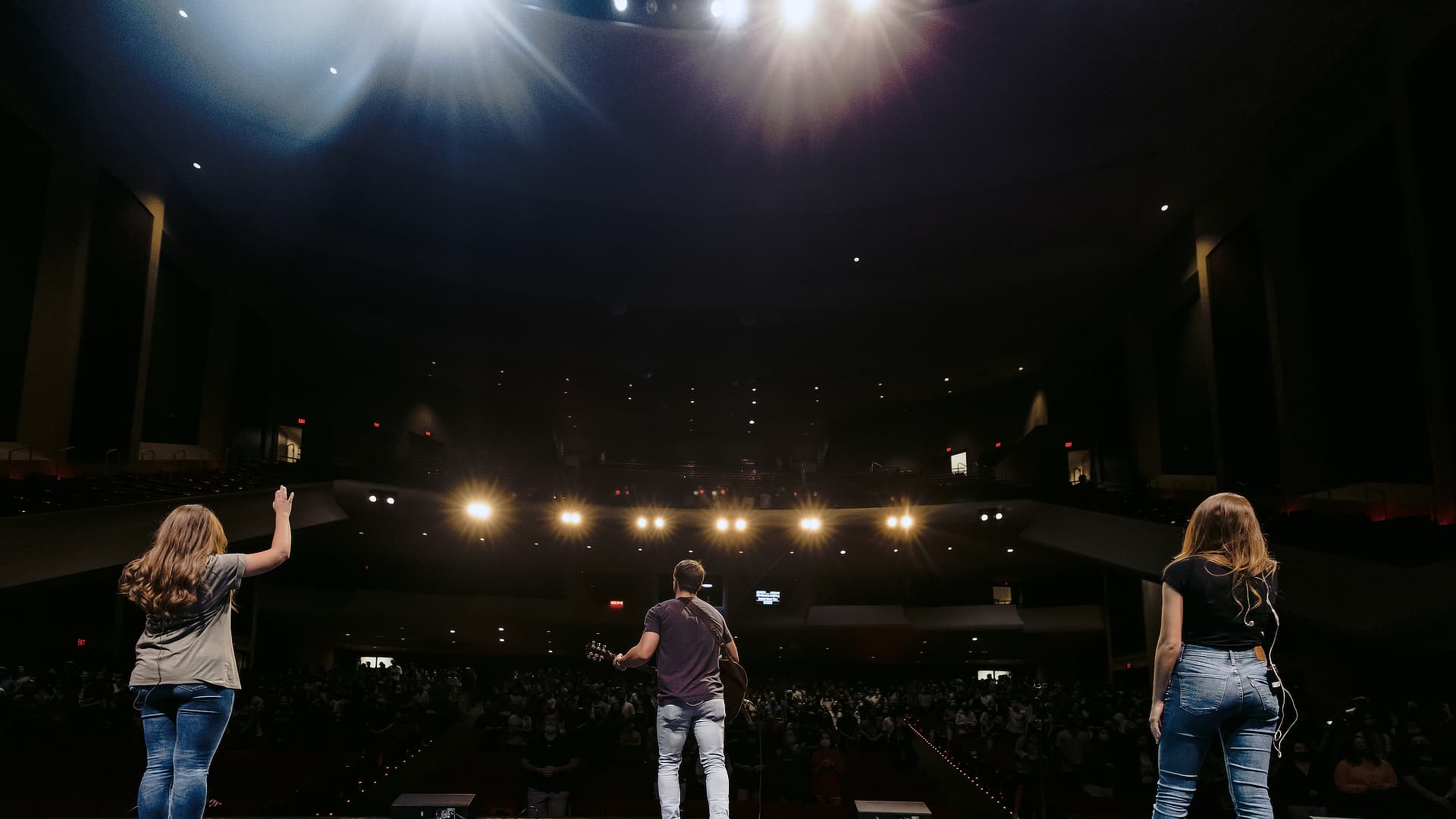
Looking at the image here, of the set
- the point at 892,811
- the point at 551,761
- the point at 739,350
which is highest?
A: the point at 739,350

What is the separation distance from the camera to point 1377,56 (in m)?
11.7

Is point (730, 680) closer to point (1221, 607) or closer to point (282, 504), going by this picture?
point (282, 504)

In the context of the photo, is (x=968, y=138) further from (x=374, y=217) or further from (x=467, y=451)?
(x=467, y=451)

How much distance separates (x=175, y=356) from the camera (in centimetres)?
1823

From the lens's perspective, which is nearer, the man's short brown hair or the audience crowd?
the man's short brown hair

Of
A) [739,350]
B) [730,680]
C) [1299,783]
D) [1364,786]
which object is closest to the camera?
[730,680]

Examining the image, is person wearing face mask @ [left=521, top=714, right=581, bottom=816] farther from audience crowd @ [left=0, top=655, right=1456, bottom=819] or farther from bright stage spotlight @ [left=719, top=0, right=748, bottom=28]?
bright stage spotlight @ [left=719, top=0, right=748, bottom=28]

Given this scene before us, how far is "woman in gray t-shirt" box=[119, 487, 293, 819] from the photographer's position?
2.87 metres

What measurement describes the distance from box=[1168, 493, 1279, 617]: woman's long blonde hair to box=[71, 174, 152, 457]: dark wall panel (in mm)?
15552

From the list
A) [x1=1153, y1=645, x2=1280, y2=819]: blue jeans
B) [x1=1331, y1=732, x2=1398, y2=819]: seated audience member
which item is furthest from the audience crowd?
[x1=1153, y1=645, x2=1280, y2=819]: blue jeans

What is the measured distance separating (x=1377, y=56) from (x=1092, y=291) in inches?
390

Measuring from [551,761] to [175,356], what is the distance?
43.3 ft

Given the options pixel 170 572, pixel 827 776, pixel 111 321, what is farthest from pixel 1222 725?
pixel 111 321

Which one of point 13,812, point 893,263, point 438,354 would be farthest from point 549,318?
point 13,812
